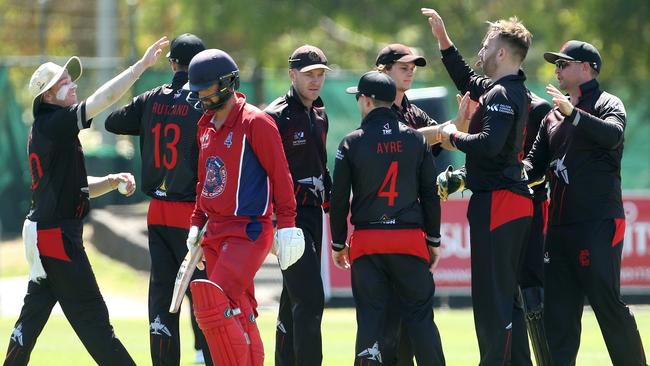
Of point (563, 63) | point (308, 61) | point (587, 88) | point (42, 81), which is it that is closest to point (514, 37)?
point (563, 63)

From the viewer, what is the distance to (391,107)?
896 centimetres

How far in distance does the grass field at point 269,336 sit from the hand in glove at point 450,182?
2539 mm

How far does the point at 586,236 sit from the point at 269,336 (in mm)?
5110

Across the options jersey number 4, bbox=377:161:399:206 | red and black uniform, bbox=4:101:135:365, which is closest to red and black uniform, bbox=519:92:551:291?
jersey number 4, bbox=377:161:399:206

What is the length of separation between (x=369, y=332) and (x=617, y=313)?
6.25ft

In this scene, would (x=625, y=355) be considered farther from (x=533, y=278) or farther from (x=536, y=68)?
(x=536, y=68)

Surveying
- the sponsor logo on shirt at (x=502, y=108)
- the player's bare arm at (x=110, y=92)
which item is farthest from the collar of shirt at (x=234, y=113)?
the sponsor logo on shirt at (x=502, y=108)

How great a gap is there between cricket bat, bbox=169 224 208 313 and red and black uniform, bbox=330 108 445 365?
1048 millimetres

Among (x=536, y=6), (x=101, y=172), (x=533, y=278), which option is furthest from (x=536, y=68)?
(x=533, y=278)

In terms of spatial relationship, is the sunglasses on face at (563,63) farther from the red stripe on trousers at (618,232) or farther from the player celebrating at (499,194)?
the red stripe on trousers at (618,232)

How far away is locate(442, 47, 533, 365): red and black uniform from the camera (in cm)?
855

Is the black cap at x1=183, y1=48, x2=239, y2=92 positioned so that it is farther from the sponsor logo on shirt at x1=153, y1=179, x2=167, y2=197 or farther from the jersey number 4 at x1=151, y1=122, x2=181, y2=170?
the sponsor logo on shirt at x1=153, y1=179, x2=167, y2=197

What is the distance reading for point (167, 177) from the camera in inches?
363

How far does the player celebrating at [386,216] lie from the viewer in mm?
8461
